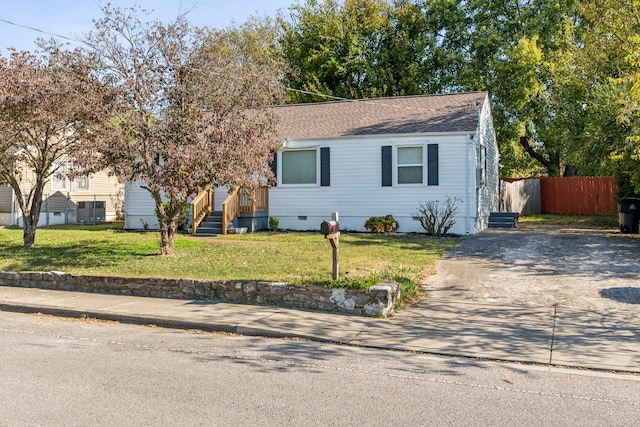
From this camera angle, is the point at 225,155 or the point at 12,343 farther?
the point at 225,155

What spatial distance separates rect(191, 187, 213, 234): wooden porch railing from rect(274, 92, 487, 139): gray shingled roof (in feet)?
11.6

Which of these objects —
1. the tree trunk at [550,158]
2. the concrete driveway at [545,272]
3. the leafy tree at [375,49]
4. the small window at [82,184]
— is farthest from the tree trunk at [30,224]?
the tree trunk at [550,158]

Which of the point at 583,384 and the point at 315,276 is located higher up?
the point at 315,276

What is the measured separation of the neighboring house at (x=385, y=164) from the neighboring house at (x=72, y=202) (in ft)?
25.2

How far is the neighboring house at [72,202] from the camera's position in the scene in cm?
2525

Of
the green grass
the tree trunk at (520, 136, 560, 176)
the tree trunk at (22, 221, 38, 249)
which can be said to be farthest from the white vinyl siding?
the tree trunk at (520, 136, 560, 176)

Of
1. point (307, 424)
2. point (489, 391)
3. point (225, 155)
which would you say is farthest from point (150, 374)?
point (225, 155)

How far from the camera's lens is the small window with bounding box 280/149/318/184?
19516 mm

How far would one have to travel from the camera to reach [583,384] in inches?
212

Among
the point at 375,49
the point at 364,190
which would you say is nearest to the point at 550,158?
the point at 375,49

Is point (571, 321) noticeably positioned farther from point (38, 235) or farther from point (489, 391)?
point (38, 235)

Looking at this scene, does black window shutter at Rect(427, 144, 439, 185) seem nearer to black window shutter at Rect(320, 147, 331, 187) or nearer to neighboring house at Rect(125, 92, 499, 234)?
neighboring house at Rect(125, 92, 499, 234)

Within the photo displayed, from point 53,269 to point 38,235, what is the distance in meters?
8.03

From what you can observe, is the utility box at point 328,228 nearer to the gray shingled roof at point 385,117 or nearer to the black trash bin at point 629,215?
the gray shingled roof at point 385,117
